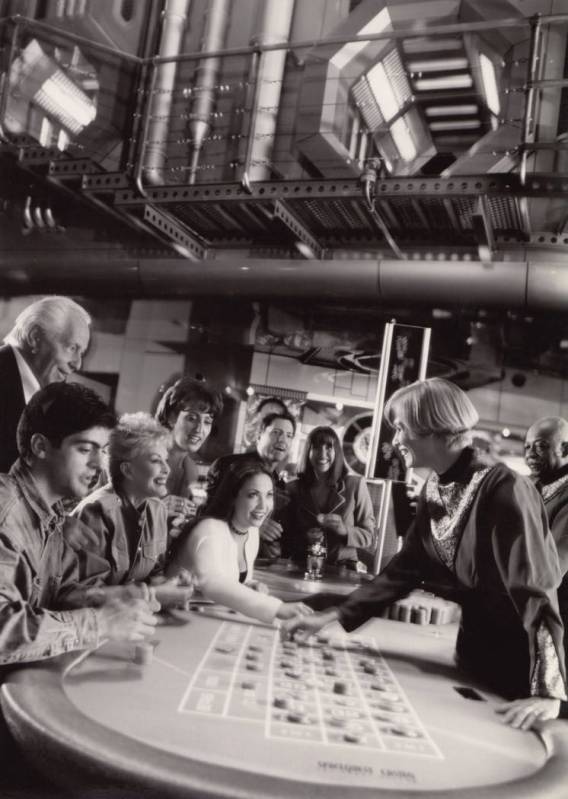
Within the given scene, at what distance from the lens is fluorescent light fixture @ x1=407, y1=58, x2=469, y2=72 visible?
150 centimetres

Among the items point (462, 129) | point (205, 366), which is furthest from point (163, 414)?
point (462, 129)

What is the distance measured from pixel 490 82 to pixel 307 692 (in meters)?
1.39

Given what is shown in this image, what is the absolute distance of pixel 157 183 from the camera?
5.13 ft

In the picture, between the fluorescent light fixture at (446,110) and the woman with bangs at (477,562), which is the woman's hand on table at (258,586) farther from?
the fluorescent light fixture at (446,110)

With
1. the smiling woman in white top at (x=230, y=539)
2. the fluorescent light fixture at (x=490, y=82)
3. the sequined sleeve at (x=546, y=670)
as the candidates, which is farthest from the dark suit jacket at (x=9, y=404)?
the fluorescent light fixture at (x=490, y=82)

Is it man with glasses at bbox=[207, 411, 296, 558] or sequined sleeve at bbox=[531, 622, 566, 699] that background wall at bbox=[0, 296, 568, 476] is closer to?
man with glasses at bbox=[207, 411, 296, 558]

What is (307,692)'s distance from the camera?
1033 mm

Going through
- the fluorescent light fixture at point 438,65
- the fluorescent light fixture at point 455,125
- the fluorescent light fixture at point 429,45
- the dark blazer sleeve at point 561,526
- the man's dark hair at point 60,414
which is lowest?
the dark blazer sleeve at point 561,526

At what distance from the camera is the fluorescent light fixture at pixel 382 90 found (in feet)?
4.90

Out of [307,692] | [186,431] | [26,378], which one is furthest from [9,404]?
[307,692]

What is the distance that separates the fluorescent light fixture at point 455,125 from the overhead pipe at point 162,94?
661mm

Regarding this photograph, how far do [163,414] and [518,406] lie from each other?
80cm

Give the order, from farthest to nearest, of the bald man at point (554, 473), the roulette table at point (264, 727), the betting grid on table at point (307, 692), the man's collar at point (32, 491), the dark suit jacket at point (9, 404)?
the dark suit jacket at point (9, 404)
the bald man at point (554, 473)
the man's collar at point (32, 491)
the betting grid on table at point (307, 692)
the roulette table at point (264, 727)

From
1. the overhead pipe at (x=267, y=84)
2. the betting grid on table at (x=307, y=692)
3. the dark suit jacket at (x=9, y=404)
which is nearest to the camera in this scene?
the betting grid on table at (x=307, y=692)
